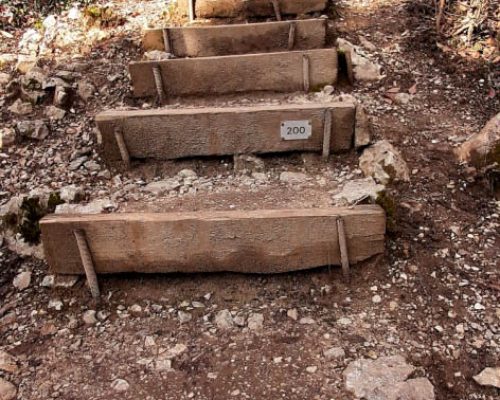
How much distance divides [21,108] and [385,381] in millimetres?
3890

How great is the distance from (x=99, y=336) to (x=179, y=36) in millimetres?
3284

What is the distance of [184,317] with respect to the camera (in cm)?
301

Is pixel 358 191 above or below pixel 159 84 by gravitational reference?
below

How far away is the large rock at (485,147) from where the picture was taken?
3510 mm

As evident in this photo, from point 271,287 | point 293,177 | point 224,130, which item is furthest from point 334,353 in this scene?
point 224,130

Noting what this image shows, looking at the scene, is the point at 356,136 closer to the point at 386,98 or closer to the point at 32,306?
the point at 386,98

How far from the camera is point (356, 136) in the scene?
381cm

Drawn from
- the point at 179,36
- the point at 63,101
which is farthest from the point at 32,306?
the point at 179,36

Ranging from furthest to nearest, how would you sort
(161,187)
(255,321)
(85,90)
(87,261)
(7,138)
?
1. (85,90)
2. (7,138)
3. (161,187)
4. (87,261)
5. (255,321)

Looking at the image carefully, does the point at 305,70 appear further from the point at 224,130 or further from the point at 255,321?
the point at 255,321

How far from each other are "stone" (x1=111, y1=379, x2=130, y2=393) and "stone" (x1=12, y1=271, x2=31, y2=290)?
40.4 inches

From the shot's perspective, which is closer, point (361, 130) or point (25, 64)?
point (361, 130)

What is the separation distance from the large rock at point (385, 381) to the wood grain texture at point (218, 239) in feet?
2.31

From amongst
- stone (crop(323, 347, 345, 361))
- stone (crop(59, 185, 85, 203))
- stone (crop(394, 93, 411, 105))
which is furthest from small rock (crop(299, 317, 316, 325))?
stone (crop(394, 93, 411, 105))
